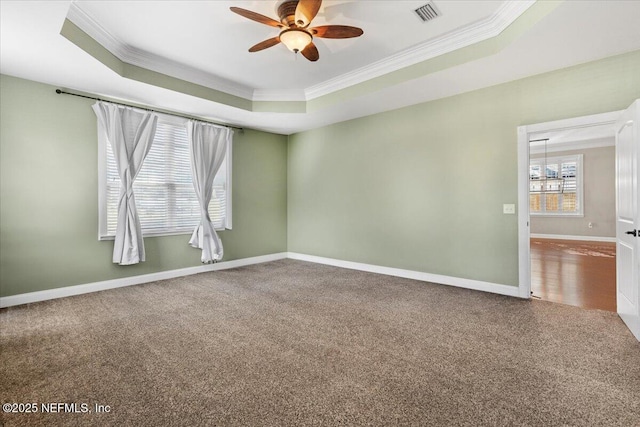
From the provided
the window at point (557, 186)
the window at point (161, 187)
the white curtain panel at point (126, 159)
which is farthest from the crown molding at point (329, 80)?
the window at point (557, 186)

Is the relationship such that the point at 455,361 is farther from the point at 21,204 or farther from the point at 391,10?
the point at 21,204

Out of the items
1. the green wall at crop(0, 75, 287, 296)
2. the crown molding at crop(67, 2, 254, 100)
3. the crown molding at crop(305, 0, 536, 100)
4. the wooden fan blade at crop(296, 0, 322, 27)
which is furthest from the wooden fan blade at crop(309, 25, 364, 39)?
the green wall at crop(0, 75, 287, 296)

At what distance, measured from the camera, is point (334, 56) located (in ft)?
12.5

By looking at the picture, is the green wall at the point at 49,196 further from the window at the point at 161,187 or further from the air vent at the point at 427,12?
the air vent at the point at 427,12

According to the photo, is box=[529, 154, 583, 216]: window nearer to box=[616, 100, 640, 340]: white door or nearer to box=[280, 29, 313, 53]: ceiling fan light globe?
box=[616, 100, 640, 340]: white door

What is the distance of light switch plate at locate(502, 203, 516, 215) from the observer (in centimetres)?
381

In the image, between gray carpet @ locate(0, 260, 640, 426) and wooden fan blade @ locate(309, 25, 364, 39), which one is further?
wooden fan blade @ locate(309, 25, 364, 39)

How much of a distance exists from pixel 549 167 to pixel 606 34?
25.4 ft

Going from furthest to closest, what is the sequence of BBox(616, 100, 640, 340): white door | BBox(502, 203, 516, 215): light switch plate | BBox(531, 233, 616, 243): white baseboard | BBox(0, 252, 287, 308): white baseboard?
BBox(531, 233, 616, 243): white baseboard → BBox(502, 203, 516, 215): light switch plate → BBox(0, 252, 287, 308): white baseboard → BBox(616, 100, 640, 340): white door

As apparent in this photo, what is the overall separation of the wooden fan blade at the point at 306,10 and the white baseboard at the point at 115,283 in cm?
406

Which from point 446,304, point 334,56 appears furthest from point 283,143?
point 446,304

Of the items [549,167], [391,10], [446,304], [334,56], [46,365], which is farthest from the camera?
[549,167]

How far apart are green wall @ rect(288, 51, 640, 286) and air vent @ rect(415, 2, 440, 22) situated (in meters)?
1.51

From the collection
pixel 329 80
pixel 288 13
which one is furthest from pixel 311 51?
pixel 329 80
